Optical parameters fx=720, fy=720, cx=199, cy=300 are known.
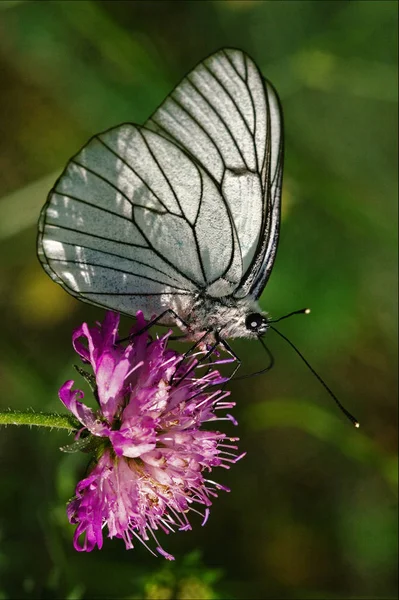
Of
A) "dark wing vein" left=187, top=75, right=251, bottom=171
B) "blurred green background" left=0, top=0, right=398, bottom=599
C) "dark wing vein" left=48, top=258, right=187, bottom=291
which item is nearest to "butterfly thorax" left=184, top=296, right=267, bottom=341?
"dark wing vein" left=48, top=258, right=187, bottom=291

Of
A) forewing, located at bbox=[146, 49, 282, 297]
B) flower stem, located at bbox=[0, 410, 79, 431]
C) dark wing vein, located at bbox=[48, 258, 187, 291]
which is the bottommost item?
flower stem, located at bbox=[0, 410, 79, 431]

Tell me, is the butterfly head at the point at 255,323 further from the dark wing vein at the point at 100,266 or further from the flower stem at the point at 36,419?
the flower stem at the point at 36,419

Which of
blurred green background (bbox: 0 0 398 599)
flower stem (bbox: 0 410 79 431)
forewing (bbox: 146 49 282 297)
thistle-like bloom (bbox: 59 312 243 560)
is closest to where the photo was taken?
flower stem (bbox: 0 410 79 431)

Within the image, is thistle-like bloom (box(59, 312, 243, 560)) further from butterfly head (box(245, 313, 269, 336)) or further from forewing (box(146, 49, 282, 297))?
forewing (box(146, 49, 282, 297))

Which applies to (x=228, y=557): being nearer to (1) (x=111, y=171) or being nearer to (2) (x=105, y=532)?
(2) (x=105, y=532)

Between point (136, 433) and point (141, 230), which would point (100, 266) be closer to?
point (141, 230)

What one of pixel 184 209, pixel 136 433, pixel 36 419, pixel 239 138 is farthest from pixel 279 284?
pixel 36 419

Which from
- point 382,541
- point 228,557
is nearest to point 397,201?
point 382,541
